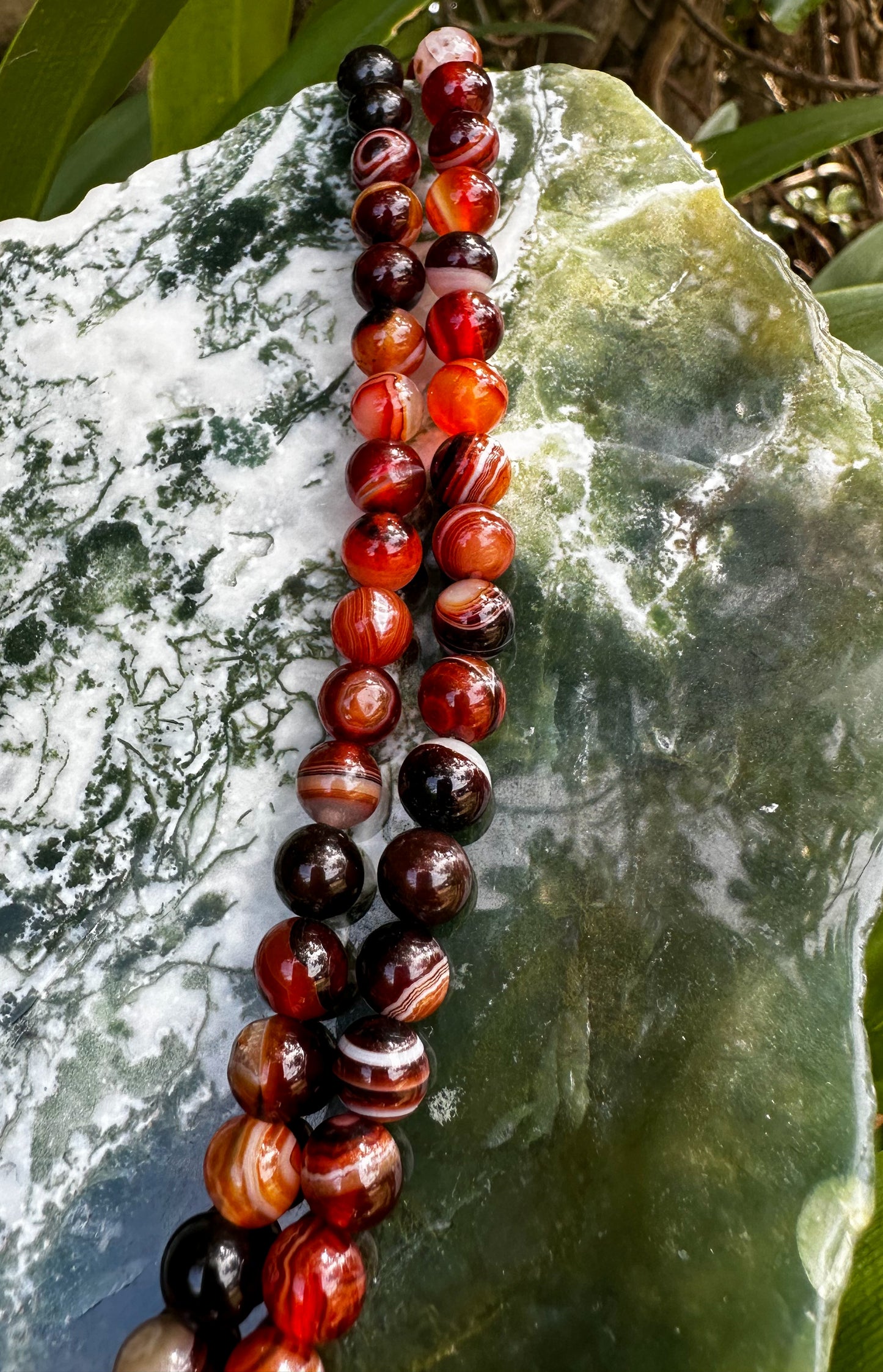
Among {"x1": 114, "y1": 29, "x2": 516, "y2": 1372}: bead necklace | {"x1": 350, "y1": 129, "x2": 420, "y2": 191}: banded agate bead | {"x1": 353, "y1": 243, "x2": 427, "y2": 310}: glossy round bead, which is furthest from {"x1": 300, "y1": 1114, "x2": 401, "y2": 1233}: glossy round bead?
{"x1": 350, "y1": 129, "x2": 420, "y2": 191}: banded agate bead

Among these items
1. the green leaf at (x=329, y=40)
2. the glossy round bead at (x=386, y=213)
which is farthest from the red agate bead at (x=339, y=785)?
the green leaf at (x=329, y=40)

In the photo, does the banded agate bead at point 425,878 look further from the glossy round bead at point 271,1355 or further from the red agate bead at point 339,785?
the glossy round bead at point 271,1355

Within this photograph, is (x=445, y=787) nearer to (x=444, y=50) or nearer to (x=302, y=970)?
(x=302, y=970)

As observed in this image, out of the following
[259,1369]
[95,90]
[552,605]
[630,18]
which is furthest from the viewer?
[630,18]

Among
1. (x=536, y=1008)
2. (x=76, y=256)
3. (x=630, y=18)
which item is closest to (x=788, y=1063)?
(x=536, y=1008)

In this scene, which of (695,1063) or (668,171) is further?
(668,171)

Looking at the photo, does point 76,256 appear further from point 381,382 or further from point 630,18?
point 630,18
